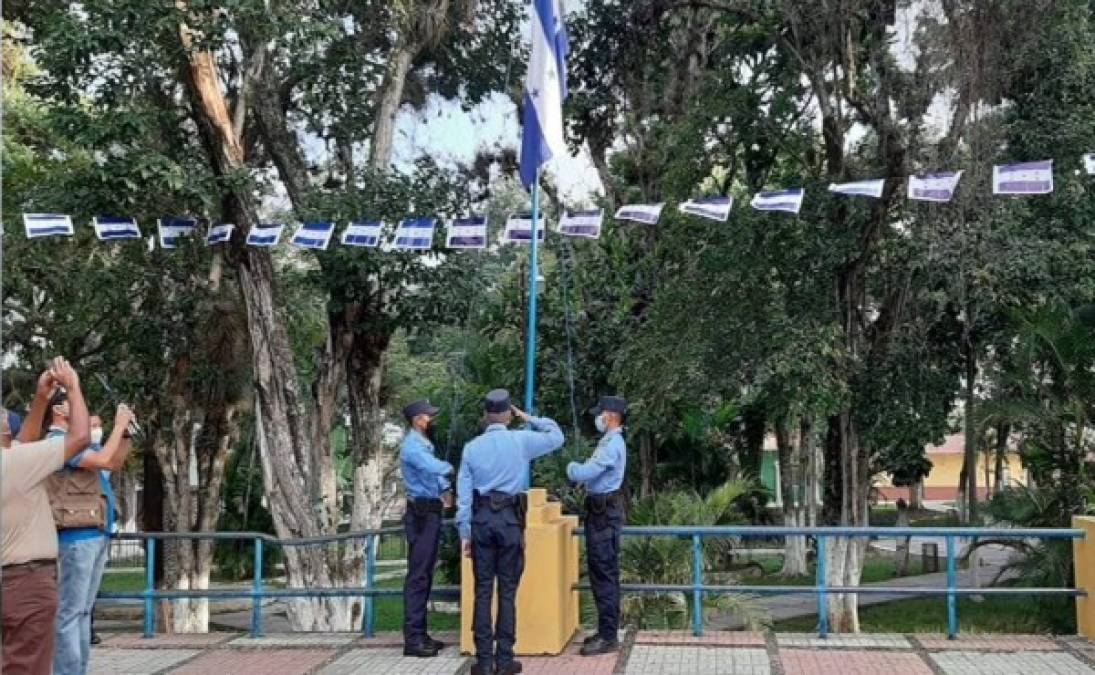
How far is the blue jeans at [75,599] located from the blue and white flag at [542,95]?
14.8 ft

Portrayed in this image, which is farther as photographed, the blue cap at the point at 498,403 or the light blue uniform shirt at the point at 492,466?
the blue cap at the point at 498,403

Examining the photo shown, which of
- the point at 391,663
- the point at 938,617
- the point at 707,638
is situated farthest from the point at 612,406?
the point at 938,617

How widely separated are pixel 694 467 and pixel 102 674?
18.2 meters

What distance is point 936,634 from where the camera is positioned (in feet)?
29.1

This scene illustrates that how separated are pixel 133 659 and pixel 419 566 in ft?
7.50

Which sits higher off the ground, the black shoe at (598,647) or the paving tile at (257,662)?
the black shoe at (598,647)

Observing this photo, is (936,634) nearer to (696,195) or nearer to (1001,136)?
(1001,136)

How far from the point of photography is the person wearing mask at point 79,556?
599 centimetres

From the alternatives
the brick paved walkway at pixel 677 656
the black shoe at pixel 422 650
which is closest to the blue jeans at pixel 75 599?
the brick paved walkway at pixel 677 656

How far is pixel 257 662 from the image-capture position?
8391 mm

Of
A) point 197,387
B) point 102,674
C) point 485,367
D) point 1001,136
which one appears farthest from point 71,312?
point 1001,136

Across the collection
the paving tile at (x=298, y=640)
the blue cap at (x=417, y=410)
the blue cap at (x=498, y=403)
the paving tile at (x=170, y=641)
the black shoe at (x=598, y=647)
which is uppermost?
the blue cap at (x=498, y=403)

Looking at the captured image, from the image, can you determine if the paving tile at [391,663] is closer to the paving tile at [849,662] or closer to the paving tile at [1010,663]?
the paving tile at [849,662]

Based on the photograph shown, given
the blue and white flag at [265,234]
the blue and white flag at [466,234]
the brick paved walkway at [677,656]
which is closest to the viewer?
the brick paved walkway at [677,656]
